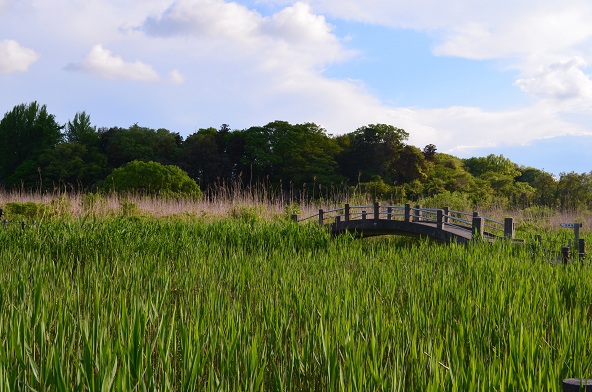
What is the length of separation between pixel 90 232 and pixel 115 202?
855cm

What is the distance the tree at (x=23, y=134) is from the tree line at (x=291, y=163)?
2.27 m

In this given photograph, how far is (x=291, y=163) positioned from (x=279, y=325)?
1122 inches

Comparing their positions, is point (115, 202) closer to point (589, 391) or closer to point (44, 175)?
point (589, 391)

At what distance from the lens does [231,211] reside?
16.6 meters

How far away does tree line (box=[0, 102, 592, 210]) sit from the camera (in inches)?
1141

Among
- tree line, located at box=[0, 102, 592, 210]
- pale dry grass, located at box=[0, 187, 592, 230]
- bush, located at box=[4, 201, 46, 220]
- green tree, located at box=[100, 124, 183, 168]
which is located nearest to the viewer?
bush, located at box=[4, 201, 46, 220]

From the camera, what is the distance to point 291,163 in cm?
3192

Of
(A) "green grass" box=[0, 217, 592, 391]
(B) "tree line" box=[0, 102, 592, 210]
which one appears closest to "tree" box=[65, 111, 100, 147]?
(B) "tree line" box=[0, 102, 592, 210]

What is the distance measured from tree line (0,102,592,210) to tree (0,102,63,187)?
2274 millimetres

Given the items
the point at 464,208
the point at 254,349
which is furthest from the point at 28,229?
the point at 464,208

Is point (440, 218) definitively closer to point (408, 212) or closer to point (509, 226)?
point (408, 212)

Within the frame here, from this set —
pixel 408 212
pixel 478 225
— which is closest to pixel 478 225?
pixel 478 225

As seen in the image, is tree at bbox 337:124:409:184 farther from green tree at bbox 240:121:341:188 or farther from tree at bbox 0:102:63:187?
tree at bbox 0:102:63:187

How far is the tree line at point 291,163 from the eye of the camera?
Answer: 28969mm
